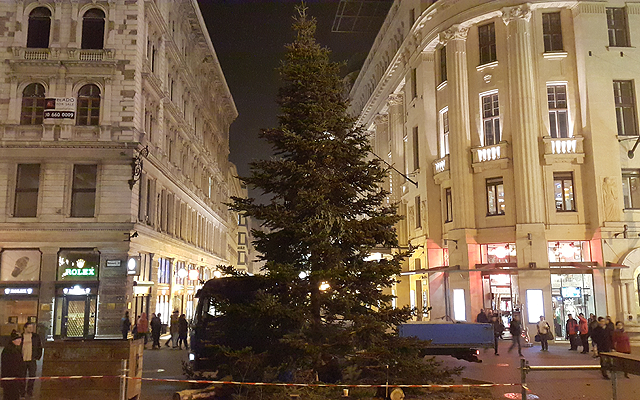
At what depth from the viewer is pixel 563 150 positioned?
30766 mm

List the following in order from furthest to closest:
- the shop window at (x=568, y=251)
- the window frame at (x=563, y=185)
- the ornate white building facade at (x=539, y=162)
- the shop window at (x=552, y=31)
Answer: the shop window at (x=552, y=31) → the window frame at (x=563, y=185) → the shop window at (x=568, y=251) → the ornate white building facade at (x=539, y=162)

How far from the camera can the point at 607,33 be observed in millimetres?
31484

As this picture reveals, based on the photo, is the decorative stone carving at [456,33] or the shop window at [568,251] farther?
the decorative stone carving at [456,33]

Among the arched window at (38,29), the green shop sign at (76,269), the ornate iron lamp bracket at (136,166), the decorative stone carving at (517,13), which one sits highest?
the decorative stone carving at (517,13)

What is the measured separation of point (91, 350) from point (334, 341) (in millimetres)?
5259

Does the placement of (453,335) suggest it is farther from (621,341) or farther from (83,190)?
(83,190)

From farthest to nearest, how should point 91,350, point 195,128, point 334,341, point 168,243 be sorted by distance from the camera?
point 195,128 < point 168,243 < point 334,341 < point 91,350

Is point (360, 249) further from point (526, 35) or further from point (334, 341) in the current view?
point (526, 35)

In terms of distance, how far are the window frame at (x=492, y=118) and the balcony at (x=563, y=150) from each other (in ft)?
8.97

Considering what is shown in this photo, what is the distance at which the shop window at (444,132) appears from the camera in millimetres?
35719

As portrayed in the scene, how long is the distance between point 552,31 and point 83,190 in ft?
92.5

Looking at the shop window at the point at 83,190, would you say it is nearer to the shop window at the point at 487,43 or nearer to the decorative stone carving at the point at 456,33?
the decorative stone carving at the point at 456,33

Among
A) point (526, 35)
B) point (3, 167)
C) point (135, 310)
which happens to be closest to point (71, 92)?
point (3, 167)

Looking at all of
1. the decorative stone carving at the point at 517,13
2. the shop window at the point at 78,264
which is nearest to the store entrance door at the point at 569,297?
the decorative stone carving at the point at 517,13
